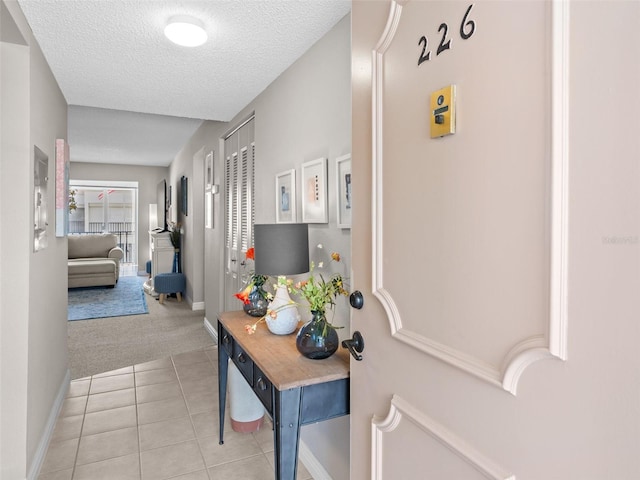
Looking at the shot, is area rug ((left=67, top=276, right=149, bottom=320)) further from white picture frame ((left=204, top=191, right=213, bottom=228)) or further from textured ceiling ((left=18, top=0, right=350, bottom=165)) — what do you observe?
textured ceiling ((left=18, top=0, right=350, bottom=165))

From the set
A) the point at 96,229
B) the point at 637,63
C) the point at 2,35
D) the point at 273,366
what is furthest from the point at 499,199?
the point at 96,229

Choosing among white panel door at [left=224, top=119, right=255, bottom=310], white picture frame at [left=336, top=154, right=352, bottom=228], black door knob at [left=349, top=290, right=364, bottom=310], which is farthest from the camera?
white panel door at [left=224, top=119, right=255, bottom=310]

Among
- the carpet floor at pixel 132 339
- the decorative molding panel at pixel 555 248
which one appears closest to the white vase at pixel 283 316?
the decorative molding panel at pixel 555 248

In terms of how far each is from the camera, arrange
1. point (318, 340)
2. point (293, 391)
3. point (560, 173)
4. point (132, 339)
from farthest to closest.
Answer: point (132, 339), point (318, 340), point (293, 391), point (560, 173)

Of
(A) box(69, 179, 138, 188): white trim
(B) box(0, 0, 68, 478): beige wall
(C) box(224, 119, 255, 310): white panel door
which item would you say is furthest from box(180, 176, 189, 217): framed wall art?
(B) box(0, 0, 68, 478): beige wall

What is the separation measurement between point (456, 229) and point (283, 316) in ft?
3.85

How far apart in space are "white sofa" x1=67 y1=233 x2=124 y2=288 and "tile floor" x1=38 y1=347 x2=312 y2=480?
4.43m

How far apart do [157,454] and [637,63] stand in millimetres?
2638

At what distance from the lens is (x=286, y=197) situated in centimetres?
242

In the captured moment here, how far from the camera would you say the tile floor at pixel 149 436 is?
7.08 ft

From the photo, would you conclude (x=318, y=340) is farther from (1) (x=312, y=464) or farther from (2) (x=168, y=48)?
(2) (x=168, y=48)

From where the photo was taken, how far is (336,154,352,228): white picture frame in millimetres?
1741

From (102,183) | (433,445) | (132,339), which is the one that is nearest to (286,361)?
(433,445)

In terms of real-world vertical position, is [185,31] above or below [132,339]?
above
